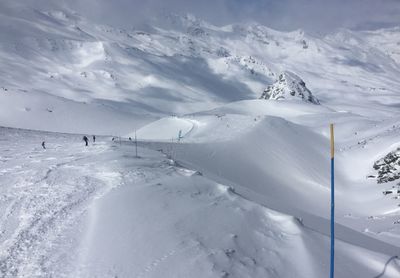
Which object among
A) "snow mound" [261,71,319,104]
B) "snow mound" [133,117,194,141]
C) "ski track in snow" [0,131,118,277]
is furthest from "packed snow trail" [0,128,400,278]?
"snow mound" [261,71,319,104]

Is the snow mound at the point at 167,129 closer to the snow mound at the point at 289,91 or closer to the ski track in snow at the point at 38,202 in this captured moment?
the ski track in snow at the point at 38,202

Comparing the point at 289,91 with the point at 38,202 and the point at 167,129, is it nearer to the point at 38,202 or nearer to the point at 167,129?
the point at 167,129

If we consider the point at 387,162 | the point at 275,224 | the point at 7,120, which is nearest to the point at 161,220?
the point at 275,224

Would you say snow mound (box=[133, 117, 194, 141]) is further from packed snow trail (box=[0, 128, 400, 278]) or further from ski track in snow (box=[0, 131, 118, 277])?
packed snow trail (box=[0, 128, 400, 278])

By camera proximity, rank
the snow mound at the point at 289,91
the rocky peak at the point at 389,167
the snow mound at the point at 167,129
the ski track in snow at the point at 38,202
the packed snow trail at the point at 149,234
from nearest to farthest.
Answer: the packed snow trail at the point at 149,234, the ski track in snow at the point at 38,202, the rocky peak at the point at 389,167, the snow mound at the point at 167,129, the snow mound at the point at 289,91

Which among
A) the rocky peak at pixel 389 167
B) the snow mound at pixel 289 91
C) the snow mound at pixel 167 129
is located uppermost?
the snow mound at pixel 289 91

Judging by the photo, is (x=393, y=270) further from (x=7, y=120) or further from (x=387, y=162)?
(x=7, y=120)

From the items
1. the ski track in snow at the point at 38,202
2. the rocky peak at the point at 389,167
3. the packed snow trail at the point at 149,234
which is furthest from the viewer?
the rocky peak at the point at 389,167

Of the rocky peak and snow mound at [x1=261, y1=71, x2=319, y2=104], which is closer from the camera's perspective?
the rocky peak

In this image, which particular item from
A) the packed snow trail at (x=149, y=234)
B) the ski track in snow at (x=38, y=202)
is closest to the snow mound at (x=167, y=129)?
the ski track in snow at (x=38, y=202)

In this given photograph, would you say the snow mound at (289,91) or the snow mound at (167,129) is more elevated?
the snow mound at (289,91)

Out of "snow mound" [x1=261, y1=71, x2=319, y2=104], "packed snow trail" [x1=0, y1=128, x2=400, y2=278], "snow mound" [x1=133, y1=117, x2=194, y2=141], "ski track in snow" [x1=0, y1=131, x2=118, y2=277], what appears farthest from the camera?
"snow mound" [x1=261, y1=71, x2=319, y2=104]

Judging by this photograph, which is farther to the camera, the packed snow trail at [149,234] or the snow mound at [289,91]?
the snow mound at [289,91]

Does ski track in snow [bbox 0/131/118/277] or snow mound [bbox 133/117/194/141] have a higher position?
snow mound [bbox 133/117/194/141]
